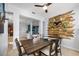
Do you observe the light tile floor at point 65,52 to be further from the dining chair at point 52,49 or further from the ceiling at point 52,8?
the ceiling at point 52,8

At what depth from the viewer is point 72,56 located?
5.68ft

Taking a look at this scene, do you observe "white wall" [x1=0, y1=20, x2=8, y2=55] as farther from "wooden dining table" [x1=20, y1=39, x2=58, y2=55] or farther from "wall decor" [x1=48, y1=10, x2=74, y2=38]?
"wall decor" [x1=48, y1=10, x2=74, y2=38]

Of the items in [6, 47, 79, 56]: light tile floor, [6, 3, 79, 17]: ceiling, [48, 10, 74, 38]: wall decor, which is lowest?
[6, 47, 79, 56]: light tile floor

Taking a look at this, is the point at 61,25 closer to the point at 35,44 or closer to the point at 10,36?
the point at 35,44

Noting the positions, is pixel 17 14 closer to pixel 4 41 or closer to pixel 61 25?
pixel 4 41

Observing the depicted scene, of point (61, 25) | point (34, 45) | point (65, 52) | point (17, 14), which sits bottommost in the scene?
point (65, 52)

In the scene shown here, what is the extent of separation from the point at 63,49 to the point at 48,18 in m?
0.52

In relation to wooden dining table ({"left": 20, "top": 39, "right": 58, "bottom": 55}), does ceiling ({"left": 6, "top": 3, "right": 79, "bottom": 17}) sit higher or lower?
higher

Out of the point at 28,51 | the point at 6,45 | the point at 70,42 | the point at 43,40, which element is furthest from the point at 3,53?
the point at 70,42

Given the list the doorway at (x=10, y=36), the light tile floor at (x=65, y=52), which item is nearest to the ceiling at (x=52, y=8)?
the doorway at (x=10, y=36)

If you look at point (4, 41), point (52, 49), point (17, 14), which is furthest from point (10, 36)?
point (52, 49)

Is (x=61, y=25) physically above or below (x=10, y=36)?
above

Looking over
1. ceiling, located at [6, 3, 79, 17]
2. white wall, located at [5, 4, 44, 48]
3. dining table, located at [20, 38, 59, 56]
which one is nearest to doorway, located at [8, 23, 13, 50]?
white wall, located at [5, 4, 44, 48]

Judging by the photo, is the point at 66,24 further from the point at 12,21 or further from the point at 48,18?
the point at 12,21
